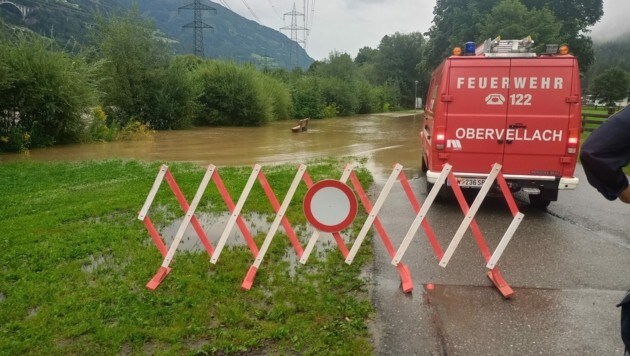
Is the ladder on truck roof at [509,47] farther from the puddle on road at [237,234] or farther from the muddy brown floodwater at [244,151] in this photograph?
the muddy brown floodwater at [244,151]

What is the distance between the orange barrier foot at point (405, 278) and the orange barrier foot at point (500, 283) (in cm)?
82

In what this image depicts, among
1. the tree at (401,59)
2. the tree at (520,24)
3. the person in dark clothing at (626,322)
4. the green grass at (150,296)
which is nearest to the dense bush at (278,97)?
the tree at (520,24)

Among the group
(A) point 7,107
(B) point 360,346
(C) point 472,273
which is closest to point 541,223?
(C) point 472,273

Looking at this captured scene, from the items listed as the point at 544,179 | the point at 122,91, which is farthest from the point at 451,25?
the point at 544,179

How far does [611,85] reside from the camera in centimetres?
7244

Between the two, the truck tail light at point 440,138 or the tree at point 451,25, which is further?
the tree at point 451,25

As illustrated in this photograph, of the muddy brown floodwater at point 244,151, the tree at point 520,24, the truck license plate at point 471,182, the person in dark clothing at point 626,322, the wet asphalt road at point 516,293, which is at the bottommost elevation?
the wet asphalt road at point 516,293

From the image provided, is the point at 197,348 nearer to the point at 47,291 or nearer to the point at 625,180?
the point at 47,291

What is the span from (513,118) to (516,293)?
3.38m

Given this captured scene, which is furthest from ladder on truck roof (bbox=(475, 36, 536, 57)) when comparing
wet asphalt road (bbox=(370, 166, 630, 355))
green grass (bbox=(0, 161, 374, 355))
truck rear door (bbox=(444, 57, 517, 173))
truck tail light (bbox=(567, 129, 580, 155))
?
green grass (bbox=(0, 161, 374, 355))

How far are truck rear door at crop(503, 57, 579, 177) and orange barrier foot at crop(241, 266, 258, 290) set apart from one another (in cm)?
446

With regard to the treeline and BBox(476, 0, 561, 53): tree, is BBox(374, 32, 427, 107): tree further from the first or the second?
BBox(476, 0, 561, 53): tree

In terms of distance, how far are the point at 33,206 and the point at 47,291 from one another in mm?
4068

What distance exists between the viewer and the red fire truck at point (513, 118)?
6.91 meters
